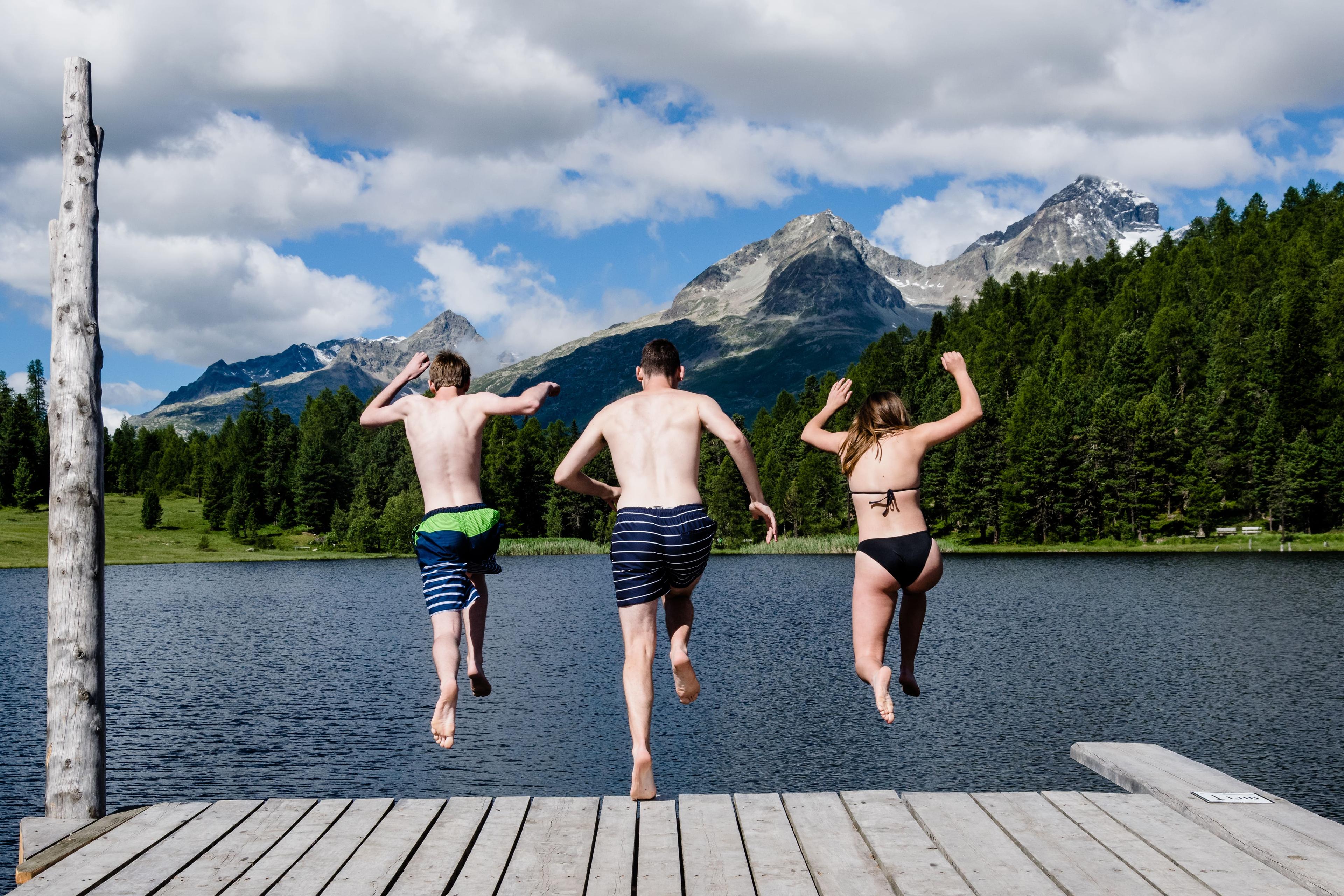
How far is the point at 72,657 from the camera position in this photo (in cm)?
879

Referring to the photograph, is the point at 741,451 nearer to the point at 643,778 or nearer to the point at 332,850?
the point at 643,778

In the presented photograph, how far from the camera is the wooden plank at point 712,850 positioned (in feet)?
20.3

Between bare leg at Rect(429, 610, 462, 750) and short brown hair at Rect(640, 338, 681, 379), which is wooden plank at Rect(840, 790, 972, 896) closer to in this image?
bare leg at Rect(429, 610, 462, 750)

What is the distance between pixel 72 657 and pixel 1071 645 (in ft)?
132

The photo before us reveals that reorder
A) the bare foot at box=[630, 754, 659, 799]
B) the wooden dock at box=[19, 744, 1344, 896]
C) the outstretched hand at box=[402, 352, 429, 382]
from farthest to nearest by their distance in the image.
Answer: the outstretched hand at box=[402, 352, 429, 382]
the bare foot at box=[630, 754, 659, 799]
the wooden dock at box=[19, 744, 1344, 896]

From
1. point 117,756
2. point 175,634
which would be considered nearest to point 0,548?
point 175,634

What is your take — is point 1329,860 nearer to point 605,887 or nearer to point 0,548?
point 605,887

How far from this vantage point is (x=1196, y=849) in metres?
6.90

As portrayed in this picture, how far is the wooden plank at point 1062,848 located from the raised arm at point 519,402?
4458mm

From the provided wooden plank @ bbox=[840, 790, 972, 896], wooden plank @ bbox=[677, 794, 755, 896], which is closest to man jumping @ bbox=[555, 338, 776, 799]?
wooden plank @ bbox=[677, 794, 755, 896]

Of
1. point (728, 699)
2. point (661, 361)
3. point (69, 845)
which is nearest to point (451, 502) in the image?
point (661, 361)

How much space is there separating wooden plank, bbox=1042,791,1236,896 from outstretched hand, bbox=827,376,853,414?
11.2 feet

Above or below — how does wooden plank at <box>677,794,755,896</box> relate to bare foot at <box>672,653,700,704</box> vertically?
below

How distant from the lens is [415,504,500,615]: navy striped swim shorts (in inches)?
331
